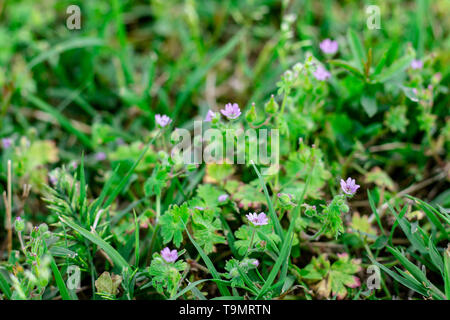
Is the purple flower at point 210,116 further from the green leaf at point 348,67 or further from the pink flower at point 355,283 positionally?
the pink flower at point 355,283

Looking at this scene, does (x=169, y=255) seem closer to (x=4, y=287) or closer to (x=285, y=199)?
(x=285, y=199)

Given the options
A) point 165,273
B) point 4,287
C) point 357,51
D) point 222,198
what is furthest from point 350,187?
point 4,287

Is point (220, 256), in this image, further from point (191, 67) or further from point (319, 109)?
Answer: point (191, 67)

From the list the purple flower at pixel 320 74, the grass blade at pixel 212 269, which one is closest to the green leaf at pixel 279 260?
the grass blade at pixel 212 269

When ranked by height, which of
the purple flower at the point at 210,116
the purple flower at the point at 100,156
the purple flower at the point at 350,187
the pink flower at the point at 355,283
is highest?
the purple flower at the point at 210,116

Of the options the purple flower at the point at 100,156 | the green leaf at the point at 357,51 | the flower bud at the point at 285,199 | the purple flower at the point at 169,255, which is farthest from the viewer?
the purple flower at the point at 100,156

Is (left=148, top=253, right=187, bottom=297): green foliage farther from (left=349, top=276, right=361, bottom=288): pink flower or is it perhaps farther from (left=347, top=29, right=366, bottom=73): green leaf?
(left=347, top=29, right=366, bottom=73): green leaf

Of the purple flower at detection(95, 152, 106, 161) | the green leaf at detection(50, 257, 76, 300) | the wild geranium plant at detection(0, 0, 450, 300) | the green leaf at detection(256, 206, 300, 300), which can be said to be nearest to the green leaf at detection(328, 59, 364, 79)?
the wild geranium plant at detection(0, 0, 450, 300)

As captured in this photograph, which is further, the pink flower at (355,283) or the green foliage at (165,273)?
the pink flower at (355,283)

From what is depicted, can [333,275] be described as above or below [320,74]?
below
